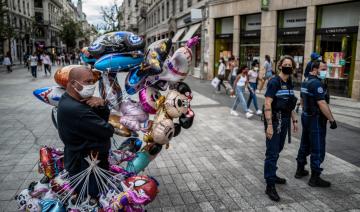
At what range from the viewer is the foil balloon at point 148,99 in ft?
12.1

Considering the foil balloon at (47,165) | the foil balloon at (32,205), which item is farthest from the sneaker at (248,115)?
the foil balloon at (32,205)

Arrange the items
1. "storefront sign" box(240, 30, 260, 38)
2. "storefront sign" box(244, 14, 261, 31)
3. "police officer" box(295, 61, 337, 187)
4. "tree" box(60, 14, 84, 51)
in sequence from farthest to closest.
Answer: "tree" box(60, 14, 84, 51) → "storefront sign" box(244, 14, 261, 31) → "storefront sign" box(240, 30, 260, 38) → "police officer" box(295, 61, 337, 187)

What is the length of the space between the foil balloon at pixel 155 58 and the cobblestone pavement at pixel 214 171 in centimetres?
178

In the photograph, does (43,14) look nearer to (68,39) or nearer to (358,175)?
(68,39)

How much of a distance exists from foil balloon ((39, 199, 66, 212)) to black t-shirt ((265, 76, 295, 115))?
9.45 feet

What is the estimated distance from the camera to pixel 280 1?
49.6ft

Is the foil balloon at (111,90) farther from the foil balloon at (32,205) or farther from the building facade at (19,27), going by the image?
the building facade at (19,27)

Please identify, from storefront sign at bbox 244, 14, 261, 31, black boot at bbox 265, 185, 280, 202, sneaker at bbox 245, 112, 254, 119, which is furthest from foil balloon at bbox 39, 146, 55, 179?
storefront sign at bbox 244, 14, 261, 31

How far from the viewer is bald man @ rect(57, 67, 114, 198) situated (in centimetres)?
255

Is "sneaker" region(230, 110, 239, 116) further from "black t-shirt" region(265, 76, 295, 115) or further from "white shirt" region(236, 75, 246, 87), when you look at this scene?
"black t-shirt" region(265, 76, 295, 115)

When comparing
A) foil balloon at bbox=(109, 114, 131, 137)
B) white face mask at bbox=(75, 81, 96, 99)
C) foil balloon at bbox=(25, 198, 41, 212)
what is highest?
white face mask at bbox=(75, 81, 96, 99)

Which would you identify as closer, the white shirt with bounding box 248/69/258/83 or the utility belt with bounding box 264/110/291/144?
the utility belt with bounding box 264/110/291/144

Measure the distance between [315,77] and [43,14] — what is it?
7165cm

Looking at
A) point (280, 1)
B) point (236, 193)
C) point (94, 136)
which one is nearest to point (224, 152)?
point (236, 193)
